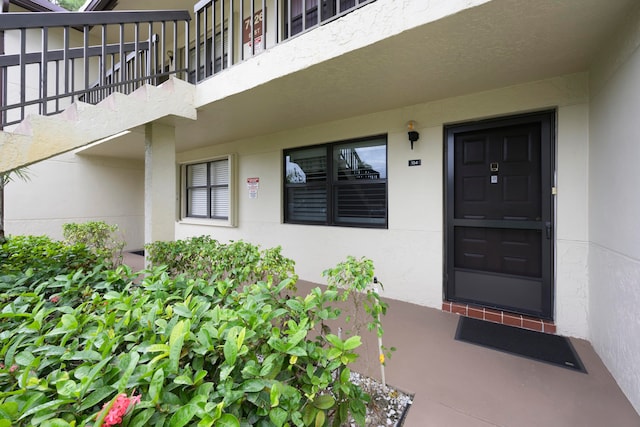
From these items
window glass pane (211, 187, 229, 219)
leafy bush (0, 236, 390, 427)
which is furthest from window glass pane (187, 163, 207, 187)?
leafy bush (0, 236, 390, 427)

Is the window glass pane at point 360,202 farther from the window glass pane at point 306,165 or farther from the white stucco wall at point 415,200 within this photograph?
the window glass pane at point 306,165

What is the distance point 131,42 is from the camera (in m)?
4.97

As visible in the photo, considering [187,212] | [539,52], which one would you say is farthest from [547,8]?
[187,212]

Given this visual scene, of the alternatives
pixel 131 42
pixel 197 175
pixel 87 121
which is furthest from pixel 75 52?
pixel 197 175

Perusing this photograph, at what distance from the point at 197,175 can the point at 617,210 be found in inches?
257

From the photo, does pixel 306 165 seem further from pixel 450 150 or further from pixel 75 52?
pixel 75 52

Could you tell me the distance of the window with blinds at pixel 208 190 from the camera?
220 inches

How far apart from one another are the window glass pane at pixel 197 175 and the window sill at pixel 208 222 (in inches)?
31.6

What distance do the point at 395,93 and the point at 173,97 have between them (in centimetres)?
248

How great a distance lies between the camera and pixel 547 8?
1691mm

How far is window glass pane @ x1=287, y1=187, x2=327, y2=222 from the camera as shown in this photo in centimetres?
428

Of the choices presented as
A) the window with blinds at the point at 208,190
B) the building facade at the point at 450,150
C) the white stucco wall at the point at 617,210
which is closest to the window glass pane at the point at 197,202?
the window with blinds at the point at 208,190

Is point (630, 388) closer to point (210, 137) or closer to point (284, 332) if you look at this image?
point (284, 332)

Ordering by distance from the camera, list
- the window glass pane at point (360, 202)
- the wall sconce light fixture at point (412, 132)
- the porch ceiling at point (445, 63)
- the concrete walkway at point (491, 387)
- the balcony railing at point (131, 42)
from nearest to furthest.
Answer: the concrete walkway at point (491, 387) < the porch ceiling at point (445, 63) < the balcony railing at point (131, 42) < the wall sconce light fixture at point (412, 132) < the window glass pane at point (360, 202)
